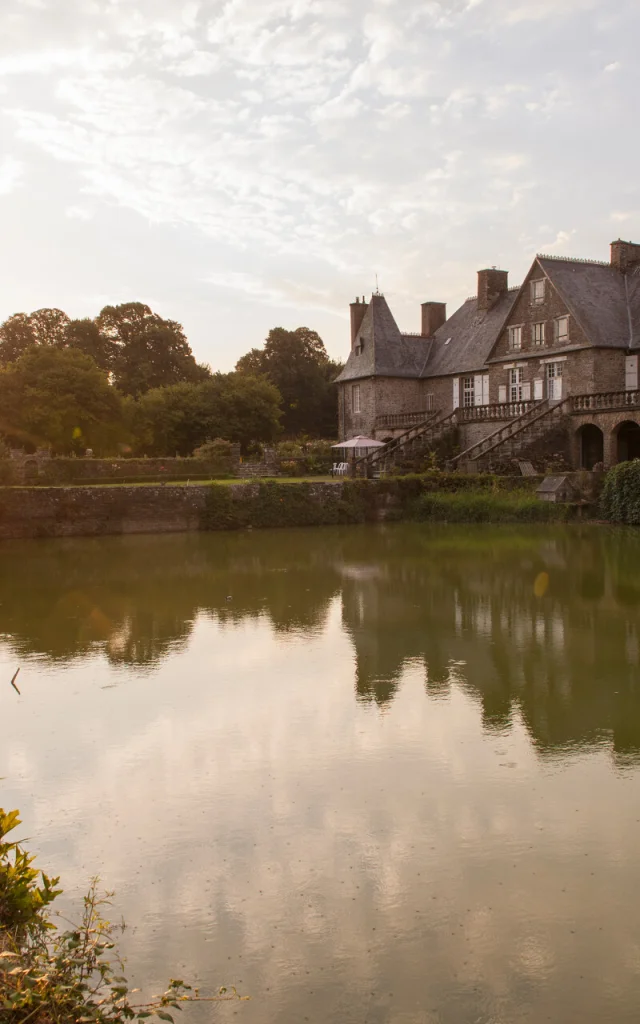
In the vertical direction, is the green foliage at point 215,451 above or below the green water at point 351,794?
above

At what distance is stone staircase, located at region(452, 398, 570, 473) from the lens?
31.9 metres

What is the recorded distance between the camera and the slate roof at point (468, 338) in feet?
139

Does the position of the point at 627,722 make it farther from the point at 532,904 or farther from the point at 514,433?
the point at 514,433

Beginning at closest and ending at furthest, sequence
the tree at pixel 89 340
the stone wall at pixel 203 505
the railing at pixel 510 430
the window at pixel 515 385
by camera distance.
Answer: the stone wall at pixel 203 505 < the railing at pixel 510 430 < the window at pixel 515 385 < the tree at pixel 89 340

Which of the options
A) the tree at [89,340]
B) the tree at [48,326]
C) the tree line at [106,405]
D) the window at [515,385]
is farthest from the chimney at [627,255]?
the tree at [48,326]

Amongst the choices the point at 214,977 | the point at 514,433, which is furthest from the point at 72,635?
the point at 514,433

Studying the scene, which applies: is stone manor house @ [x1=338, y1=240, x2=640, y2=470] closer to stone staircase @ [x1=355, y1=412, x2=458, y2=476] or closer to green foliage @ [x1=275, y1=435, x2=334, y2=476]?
stone staircase @ [x1=355, y1=412, x2=458, y2=476]

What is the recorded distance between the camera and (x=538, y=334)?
3769 centimetres

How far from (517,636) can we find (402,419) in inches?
1274

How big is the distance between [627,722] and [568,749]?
103cm

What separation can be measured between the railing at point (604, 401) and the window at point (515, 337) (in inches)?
239

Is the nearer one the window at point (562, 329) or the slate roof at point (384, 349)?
the window at point (562, 329)

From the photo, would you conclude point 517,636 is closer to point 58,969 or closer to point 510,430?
point 58,969

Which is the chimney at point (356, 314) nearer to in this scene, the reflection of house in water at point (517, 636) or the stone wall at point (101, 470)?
the stone wall at point (101, 470)
